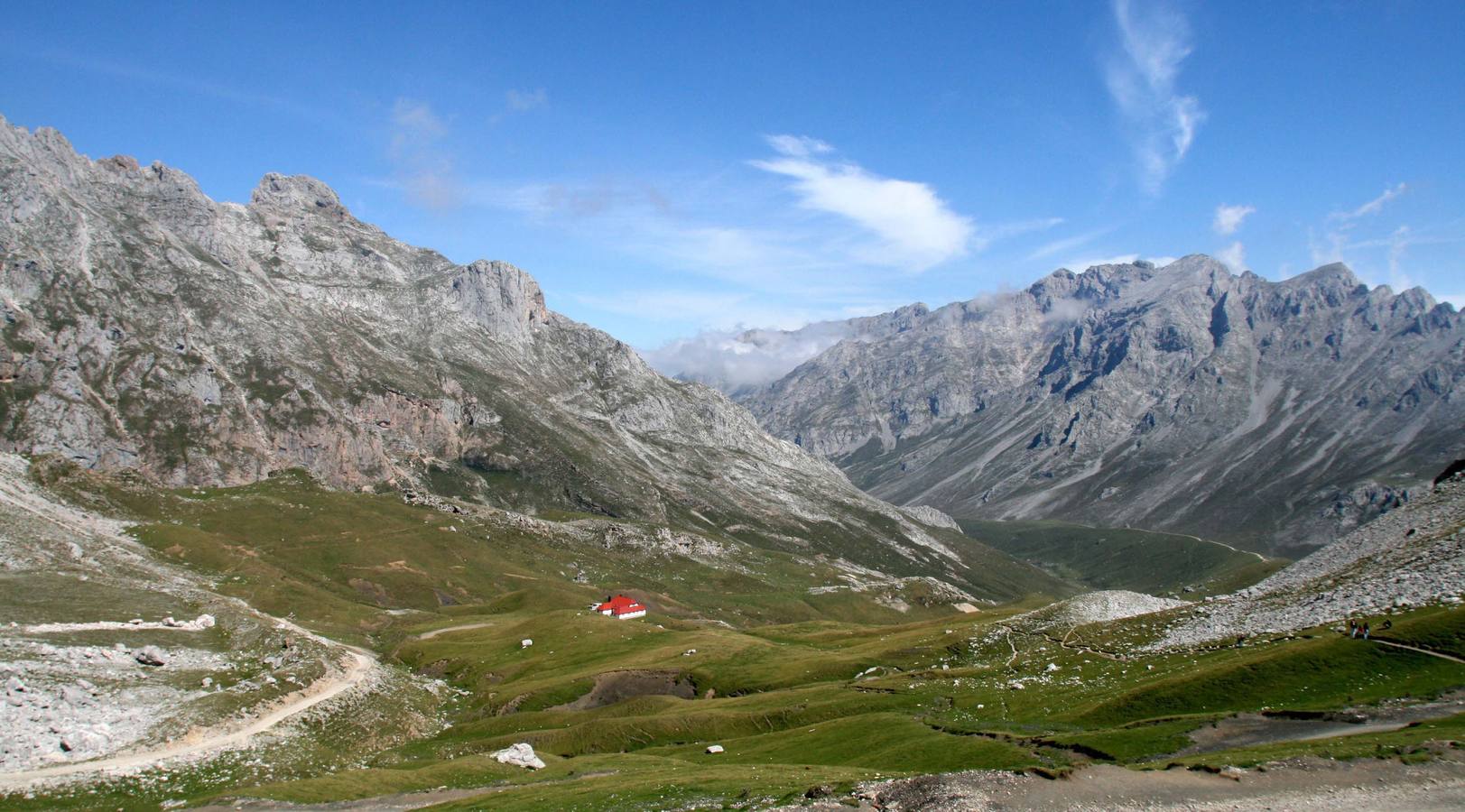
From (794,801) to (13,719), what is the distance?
50.8 meters

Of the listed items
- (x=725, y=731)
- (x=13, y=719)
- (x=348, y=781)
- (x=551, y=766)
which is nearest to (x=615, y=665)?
(x=725, y=731)

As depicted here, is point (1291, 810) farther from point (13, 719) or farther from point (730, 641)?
point (730, 641)

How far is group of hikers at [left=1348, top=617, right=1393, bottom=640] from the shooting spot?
5470 cm

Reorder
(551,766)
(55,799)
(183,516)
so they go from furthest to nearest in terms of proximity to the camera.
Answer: (183,516), (551,766), (55,799)

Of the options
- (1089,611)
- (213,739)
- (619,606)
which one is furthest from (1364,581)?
(619,606)

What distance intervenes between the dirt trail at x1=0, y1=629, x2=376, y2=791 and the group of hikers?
7737 centimetres

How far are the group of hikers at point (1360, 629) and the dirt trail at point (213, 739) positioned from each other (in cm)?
7737

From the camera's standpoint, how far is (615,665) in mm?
104312

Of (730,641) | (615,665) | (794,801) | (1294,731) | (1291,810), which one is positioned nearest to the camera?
(1291,810)

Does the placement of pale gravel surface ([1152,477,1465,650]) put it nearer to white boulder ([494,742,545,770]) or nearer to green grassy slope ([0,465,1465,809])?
green grassy slope ([0,465,1465,809])

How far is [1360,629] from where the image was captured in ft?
182

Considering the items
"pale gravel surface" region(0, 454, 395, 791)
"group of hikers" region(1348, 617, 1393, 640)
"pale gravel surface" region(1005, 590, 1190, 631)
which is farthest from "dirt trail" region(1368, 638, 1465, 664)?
"pale gravel surface" region(0, 454, 395, 791)

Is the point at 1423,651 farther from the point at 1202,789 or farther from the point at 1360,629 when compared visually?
the point at 1202,789

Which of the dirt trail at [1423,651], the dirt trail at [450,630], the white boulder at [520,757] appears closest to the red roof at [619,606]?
the dirt trail at [450,630]
